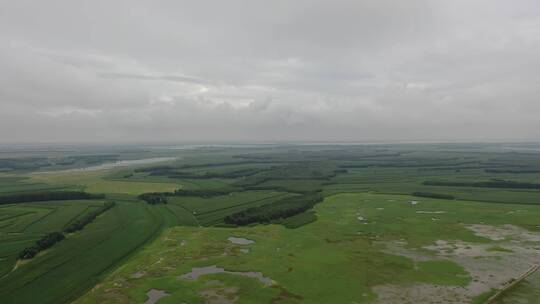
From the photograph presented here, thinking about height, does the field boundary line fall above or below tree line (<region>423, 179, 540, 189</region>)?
below

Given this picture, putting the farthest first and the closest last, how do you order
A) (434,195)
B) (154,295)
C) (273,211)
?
(434,195) → (273,211) → (154,295)

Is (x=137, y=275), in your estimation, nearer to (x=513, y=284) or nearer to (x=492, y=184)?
(x=513, y=284)

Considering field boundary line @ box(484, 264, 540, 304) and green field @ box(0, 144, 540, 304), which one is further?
green field @ box(0, 144, 540, 304)

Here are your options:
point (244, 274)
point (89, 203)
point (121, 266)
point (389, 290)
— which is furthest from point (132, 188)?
point (389, 290)

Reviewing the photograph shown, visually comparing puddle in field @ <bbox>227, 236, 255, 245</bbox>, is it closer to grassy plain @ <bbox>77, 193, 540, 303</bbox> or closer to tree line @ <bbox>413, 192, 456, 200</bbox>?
grassy plain @ <bbox>77, 193, 540, 303</bbox>

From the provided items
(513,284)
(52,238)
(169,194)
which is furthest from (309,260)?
(169,194)

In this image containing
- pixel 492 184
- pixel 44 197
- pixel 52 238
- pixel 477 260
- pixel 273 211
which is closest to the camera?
pixel 477 260

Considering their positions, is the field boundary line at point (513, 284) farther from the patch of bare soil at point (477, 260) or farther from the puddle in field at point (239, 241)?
the puddle in field at point (239, 241)

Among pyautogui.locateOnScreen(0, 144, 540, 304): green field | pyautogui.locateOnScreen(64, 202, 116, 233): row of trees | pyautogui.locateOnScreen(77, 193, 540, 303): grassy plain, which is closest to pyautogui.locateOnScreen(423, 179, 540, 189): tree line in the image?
pyautogui.locateOnScreen(0, 144, 540, 304): green field
